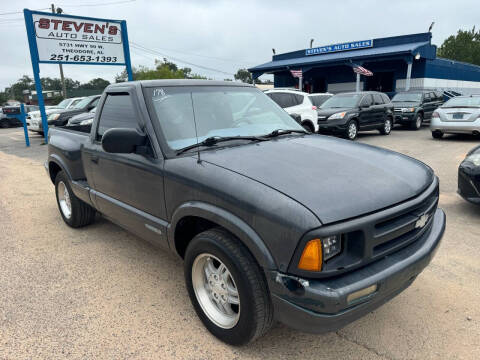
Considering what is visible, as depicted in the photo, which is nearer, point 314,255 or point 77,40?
point 314,255

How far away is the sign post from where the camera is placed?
38.9 feet

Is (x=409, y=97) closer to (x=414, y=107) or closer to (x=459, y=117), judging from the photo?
(x=414, y=107)

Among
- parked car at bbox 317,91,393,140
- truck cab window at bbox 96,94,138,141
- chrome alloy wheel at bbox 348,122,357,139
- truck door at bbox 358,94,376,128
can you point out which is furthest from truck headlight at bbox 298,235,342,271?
truck door at bbox 358,94,376,128

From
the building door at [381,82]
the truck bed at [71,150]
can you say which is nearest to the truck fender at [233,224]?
the truck bed at [71,150]

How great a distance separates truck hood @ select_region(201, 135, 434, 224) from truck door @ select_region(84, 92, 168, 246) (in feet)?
1.75

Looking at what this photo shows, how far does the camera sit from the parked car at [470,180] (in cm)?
450

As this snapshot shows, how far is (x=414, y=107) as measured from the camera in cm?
1459

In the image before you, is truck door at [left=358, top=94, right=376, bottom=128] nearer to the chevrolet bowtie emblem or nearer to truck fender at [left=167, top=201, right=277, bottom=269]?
the chevrolet bowtie emblem

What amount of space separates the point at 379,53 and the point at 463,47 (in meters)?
45.0

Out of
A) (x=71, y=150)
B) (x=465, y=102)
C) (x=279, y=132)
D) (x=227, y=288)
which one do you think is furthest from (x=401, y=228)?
(x=465, y=102)

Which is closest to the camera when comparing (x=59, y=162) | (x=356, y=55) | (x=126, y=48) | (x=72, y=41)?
(x=59, y=162)

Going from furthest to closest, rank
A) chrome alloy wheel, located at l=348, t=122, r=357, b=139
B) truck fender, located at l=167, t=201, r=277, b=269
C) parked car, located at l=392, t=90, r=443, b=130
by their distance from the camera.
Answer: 1. parked car, located at l=392, t=90, r=443, b=130
2. chrome alloy wheel, located at l=348, t=122, r=357, b=139
3. truck fender, located at l=167, t=201, r=277, b=269

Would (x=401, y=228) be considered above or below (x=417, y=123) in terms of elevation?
above

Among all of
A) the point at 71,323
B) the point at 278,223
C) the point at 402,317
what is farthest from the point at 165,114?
the point at 402,317
